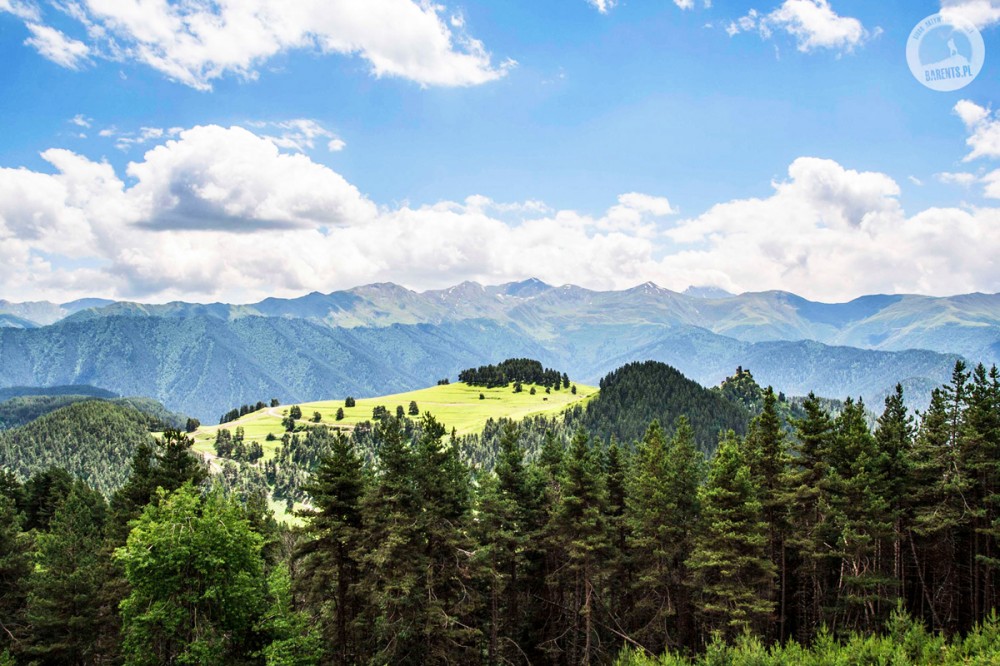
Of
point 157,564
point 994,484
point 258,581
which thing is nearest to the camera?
point 157,564

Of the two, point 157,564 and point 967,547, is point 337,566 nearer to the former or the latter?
point 157,564

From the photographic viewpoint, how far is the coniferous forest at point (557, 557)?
92.5 ft

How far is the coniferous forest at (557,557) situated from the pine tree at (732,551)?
0.57 feet

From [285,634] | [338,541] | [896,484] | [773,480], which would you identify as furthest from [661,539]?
[285,634]

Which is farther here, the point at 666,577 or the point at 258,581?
the point at 666,577

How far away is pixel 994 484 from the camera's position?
35219 millimetres

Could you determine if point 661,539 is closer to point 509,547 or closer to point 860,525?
point 509,547

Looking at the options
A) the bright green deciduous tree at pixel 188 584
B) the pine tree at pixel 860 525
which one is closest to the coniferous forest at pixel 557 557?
the bright green deciduous tree at pixel 188 584

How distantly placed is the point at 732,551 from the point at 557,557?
14.1 meters

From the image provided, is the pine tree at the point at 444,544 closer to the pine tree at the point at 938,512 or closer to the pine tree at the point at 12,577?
the pine tree at the point at 938,512

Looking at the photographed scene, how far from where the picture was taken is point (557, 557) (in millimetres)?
43062

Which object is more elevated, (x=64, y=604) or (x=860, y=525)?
(x=860, y=525)

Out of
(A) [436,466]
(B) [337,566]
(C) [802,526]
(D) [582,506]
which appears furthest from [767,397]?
(B) [337,566]

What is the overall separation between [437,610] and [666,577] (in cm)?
1580
